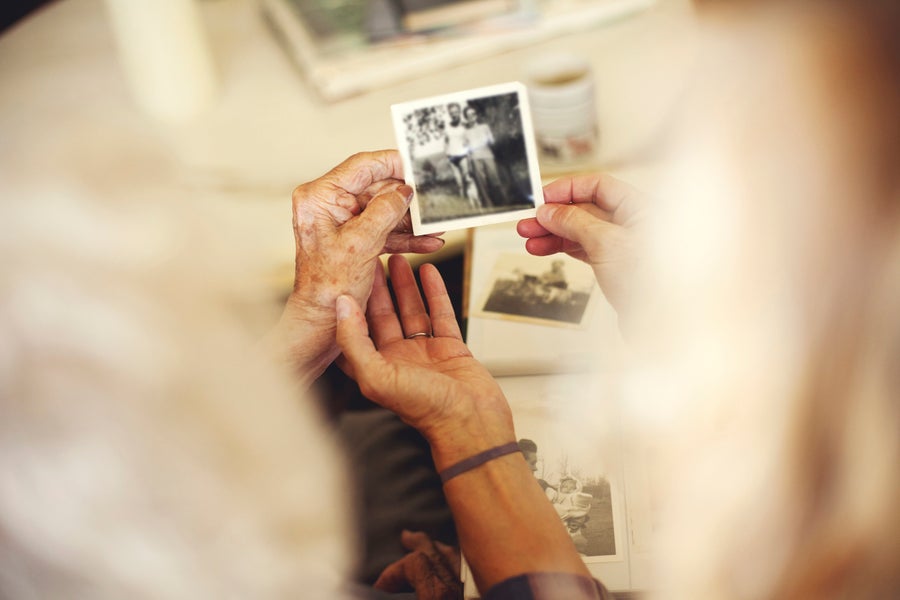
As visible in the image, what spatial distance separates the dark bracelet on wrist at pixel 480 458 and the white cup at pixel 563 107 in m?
0.49

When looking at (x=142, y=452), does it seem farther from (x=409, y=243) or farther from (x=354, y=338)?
(x=409, y=243)

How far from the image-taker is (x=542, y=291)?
83 cm

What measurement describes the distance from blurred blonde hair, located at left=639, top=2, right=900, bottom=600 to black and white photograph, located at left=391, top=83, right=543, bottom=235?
0.54 feet

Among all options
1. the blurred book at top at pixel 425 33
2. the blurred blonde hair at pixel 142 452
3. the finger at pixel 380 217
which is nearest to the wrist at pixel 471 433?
the blurred blonde hair at pixel 142 452

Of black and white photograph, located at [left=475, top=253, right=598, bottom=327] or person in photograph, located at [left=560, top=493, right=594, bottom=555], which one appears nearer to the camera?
person in photograph, located at [left=560, top=493, right=594, bottom=555]

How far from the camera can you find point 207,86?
1.12 meters

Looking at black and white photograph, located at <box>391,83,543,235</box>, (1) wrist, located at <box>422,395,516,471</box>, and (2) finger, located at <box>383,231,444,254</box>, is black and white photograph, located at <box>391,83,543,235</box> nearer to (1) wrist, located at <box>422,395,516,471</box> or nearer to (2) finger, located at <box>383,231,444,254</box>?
(2) finger, located at <box>383,231,444,254</box>

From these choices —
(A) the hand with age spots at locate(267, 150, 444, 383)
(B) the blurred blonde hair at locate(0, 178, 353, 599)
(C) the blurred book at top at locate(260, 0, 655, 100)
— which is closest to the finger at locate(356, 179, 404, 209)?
(A) the hand with age spots at locate(267, 150, 444, 383)

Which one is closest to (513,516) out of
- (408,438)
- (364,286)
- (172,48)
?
(408,438)

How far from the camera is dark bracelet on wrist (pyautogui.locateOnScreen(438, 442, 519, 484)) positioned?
0.68 meters

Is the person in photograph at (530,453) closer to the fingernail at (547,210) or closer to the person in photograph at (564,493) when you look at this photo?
the person in photograph at (564,493)

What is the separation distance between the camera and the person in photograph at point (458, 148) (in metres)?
0.78

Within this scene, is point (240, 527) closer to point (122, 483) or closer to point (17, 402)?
point (122, 483)

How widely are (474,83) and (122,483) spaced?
2.53 feet
